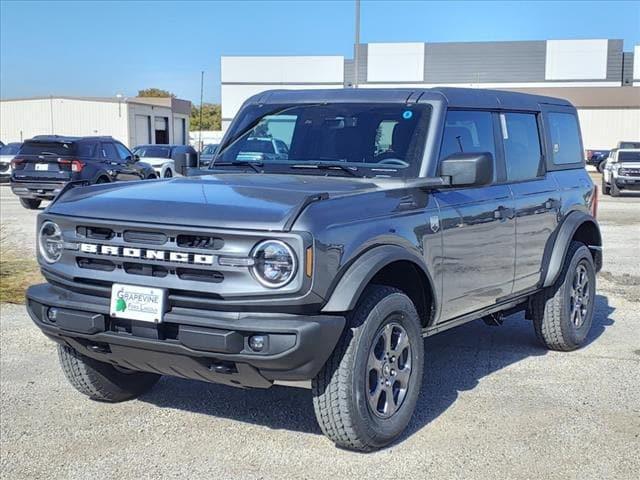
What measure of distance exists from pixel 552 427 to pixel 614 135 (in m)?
60.1

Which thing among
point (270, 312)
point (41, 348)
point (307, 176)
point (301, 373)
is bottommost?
point (41, 348)

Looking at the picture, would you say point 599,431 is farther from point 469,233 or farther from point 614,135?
point 614,135

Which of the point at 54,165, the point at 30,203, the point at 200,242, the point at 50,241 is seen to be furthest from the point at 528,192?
the point at 30,203

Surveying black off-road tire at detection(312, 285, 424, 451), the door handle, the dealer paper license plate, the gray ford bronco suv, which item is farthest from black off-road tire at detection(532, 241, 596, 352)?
the dealer paper license plate

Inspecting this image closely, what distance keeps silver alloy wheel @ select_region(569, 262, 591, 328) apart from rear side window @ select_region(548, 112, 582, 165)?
0.93m

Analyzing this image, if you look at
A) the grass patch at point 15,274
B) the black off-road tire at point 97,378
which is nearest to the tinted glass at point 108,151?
the grass patch at point 15,274

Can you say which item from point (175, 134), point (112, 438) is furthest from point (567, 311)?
point (175, 134)

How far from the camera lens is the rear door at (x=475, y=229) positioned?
5.04 meters

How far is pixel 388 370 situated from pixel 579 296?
2.99 meters

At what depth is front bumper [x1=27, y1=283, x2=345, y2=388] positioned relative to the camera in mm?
3828

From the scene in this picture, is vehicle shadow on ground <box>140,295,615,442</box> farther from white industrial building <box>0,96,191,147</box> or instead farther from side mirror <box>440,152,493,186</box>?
white industrial building <box>0,96,191,147</box>

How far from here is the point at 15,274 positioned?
1006 cm

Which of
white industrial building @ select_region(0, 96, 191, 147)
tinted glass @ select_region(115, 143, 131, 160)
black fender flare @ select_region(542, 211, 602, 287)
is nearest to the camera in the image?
black fender flare @ select_region(542, 211, 602, 287)

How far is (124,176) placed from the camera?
19.9 meters
